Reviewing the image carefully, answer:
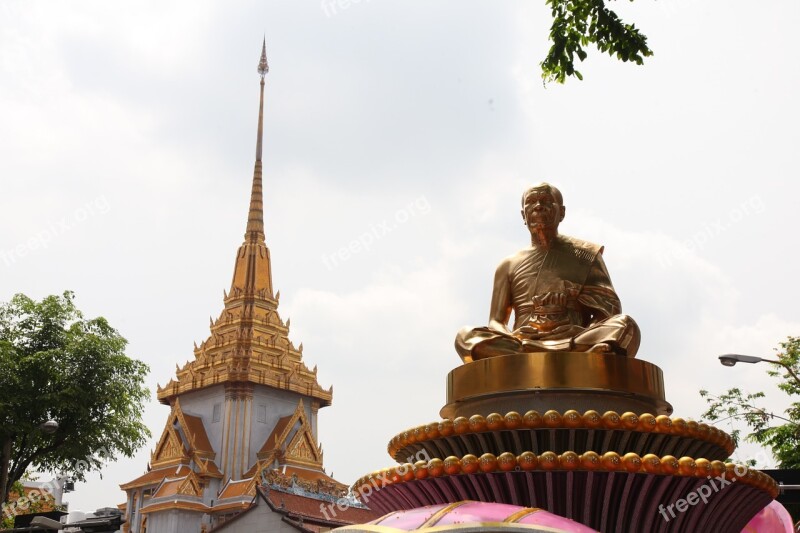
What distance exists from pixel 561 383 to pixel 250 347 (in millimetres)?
37217

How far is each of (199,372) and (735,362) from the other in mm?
33245

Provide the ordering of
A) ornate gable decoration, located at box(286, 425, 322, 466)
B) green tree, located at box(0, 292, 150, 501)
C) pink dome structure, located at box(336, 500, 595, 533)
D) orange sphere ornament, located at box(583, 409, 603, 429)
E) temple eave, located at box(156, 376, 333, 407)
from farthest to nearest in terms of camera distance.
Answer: temple eave, located at box(156, 376, 333, 407)
ornate gable decoration, located at box(286, 425, 322, 466)
green tree, located at box(0, 292, 150, 501)
orange sphere ornament, located at box(583, 409, 603, 429)
pink dome structure, located at box(336, 500, 595, 533)

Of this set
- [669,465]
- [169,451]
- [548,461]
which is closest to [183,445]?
[169,451]

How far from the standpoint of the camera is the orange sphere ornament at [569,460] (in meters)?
6.42

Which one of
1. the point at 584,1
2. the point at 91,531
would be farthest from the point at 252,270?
the point at 584,1

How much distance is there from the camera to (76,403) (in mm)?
24172

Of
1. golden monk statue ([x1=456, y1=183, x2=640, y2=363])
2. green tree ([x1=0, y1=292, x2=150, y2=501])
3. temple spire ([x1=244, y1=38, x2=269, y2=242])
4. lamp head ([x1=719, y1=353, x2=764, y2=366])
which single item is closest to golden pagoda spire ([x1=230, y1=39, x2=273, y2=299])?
temple spire ([x1=244, y1=38, x2=269, y2=242])

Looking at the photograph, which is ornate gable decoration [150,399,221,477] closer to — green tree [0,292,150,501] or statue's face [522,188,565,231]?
green tree [0,292,150,501]

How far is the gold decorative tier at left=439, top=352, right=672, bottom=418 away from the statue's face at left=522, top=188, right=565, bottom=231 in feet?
5.72

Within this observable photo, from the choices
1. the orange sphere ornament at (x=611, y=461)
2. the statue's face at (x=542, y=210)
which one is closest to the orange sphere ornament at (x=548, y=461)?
the orange sphere ornament at (x=611, y=461)

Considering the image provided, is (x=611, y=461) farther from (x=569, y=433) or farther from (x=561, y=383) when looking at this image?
(x=561, y=383)

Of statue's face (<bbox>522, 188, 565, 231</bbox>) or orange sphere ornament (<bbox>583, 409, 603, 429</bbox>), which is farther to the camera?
statue's face (<bbox>522, 188, 565, 231</bbox>)

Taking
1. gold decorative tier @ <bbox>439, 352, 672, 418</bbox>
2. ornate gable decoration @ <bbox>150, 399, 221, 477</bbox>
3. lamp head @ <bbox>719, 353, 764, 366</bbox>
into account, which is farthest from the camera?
ornate gable decoration @ <bbox>150, 399, 221, 477</bbox>

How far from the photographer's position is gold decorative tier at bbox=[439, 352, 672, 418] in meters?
7.61
